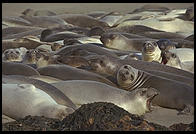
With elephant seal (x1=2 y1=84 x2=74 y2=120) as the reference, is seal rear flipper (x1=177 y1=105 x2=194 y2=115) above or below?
below

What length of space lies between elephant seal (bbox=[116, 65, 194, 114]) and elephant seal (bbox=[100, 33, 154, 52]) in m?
1.98

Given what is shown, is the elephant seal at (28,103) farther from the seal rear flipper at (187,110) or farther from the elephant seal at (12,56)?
the elephant seal at (12,56)

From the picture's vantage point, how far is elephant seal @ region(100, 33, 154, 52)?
7.42 m

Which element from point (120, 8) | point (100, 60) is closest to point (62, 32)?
point (100, 60)

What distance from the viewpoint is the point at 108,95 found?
454 cm

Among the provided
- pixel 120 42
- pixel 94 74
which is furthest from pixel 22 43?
pixel 94 74

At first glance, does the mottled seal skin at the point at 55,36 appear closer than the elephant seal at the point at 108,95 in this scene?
No

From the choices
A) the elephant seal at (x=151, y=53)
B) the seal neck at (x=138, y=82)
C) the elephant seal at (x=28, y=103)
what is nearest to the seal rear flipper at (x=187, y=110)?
the seal neck at (x=138, y=82)

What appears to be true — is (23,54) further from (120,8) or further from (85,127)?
(120,8)

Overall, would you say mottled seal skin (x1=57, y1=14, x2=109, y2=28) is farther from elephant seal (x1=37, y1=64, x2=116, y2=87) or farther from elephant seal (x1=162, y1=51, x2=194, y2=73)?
elephant seal (x1=37, y1=64, x2=116, y2=87)

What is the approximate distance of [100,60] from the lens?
5848 mm

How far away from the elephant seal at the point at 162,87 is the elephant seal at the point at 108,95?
0.15 metres

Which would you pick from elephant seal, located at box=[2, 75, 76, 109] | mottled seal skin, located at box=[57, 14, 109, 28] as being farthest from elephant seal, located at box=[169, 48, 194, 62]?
mottled seal skin, located at box=[57, 14, 109, 28]

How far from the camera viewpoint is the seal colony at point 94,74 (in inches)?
162
